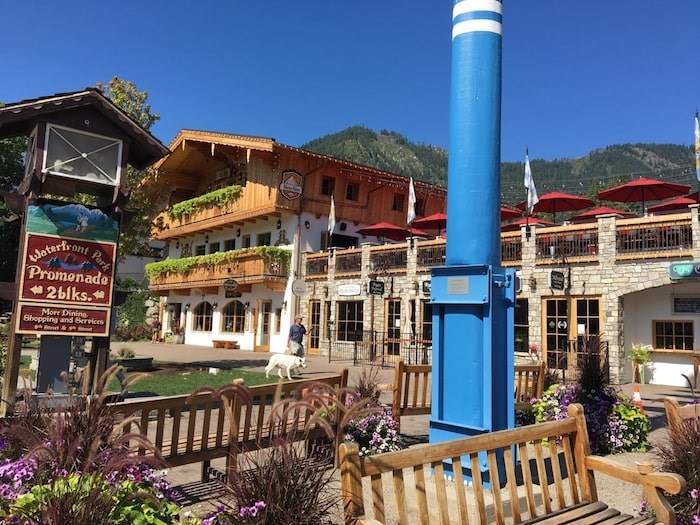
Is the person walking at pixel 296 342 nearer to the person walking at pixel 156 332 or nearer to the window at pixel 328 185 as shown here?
the window at pixel 328 185

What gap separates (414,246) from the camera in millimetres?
21703

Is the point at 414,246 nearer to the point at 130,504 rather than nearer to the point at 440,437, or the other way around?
the point at 440,437

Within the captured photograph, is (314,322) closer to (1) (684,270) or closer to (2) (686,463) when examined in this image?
(1) (684,270)

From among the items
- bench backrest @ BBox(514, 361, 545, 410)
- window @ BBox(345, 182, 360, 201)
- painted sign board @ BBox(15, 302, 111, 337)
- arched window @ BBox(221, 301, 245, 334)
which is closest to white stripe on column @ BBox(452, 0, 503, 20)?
bench backrest @ BBox(514, 361, 545, 410)

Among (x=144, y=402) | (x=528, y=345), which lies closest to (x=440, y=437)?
(x=144, y=402)

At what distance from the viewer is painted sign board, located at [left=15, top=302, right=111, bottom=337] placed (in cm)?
788

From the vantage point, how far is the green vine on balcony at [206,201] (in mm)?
28719

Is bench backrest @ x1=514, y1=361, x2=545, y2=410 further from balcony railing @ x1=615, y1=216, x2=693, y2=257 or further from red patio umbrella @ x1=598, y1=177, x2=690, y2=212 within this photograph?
red patio umbrella @ x1=598, y1=177, x2=690, y2=212

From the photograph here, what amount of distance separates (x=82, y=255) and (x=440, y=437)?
5.90 m

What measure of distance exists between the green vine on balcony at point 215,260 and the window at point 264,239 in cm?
135

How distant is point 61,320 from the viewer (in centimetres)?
818

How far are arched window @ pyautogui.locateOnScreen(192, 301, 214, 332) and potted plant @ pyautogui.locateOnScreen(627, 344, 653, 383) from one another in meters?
21.7

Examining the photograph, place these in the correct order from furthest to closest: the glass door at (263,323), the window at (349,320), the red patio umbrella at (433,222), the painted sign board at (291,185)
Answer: the glass door at (263,323) < the painted sign board at (291,185) < the window at (349,320) < the red patio umbrella at (433,222)

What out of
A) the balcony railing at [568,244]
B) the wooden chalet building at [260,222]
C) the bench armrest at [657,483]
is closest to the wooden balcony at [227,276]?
the wooden chalet building at [260,222]
